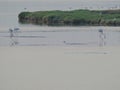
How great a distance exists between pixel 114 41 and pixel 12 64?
3.44m

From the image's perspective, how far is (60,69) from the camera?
5.15 metres

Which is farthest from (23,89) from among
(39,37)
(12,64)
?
(39,37)

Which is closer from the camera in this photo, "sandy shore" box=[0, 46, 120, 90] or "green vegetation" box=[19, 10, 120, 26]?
"sandy shore" box=[0, 46, 120, 90]

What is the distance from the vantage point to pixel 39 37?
10.0 metres

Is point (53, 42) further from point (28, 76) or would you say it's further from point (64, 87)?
point (64, 87)

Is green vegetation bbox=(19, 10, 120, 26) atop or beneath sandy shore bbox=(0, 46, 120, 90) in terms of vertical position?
beneath

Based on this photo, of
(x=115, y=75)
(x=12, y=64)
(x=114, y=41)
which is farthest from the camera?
(x=114, y=41)

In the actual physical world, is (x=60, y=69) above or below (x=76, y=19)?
above

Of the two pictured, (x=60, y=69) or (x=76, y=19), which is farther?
(x=76, y=19)

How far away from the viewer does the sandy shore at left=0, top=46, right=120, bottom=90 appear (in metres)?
4.23

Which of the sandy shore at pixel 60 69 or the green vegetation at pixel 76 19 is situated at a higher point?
the sandy shore at pixel 60 69

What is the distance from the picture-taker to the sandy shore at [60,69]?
166 inches

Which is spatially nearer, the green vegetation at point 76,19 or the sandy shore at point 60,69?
the sandy shore at point 60,69

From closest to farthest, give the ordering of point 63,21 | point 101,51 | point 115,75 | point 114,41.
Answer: point 115,75, point 101,51, point 114,41, point 63,21
